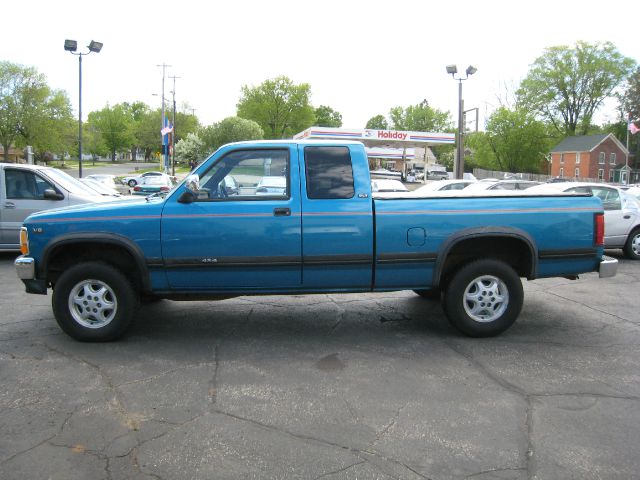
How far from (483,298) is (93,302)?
12.6 ft

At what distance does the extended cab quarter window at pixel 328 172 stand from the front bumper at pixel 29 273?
8.96 feet

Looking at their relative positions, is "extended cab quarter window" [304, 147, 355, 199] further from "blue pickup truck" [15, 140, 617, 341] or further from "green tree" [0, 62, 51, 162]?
"green tree" [0, 62, 51, 162]

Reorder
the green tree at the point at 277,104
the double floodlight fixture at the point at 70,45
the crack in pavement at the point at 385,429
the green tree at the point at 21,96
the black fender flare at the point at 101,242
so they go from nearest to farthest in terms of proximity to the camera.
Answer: the crack in pavement at the point at 385,429 → the black fender flare at the point at 101,242 → the double floodlight fixture at the point at 70,45 → the green tree at the point at 21,96 → the green tree at the point at 277,104

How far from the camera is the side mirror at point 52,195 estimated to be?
9.95 m

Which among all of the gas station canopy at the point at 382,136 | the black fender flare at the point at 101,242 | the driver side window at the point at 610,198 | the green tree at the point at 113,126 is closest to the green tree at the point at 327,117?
the green tree at the point at 113,126

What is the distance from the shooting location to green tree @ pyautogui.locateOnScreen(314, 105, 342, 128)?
12862 cm

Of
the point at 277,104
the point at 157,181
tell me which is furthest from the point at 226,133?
the point at 157,181

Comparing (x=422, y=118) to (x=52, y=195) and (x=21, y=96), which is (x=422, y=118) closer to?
(x=21, y=96)

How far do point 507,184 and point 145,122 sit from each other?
92.7 m

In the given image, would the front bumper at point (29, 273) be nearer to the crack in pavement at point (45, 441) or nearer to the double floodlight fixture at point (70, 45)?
the crack in pavement at point (45, 441)

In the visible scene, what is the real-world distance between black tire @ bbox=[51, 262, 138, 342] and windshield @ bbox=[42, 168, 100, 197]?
565cm

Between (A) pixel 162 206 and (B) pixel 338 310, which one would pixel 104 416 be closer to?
(A) pixel 162 206

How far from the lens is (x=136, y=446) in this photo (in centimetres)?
335

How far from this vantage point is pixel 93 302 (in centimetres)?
527
